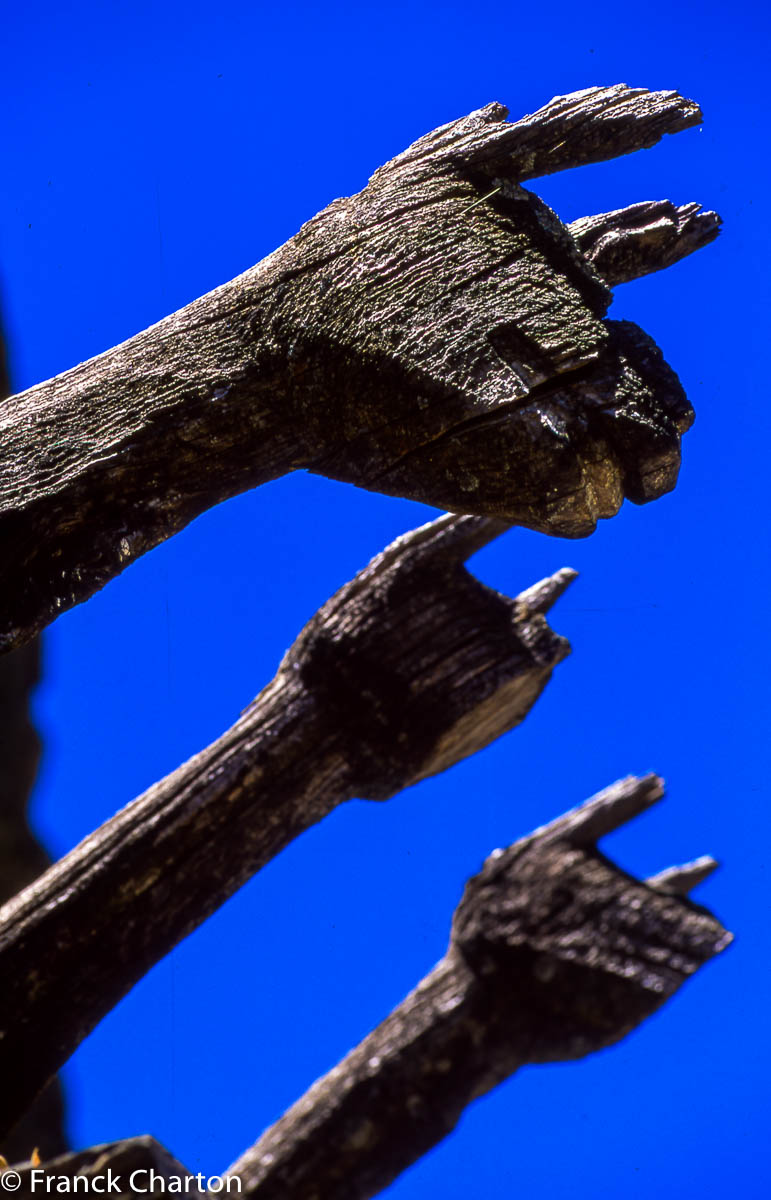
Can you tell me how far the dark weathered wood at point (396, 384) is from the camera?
1.27 metres

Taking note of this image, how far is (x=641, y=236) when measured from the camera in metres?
1.46

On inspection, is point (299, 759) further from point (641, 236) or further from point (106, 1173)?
point (641, 236)

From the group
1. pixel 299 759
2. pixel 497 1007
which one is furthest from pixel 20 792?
pixel 497 1007

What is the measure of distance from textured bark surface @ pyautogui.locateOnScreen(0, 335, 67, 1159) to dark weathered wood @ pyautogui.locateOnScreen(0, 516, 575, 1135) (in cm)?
189

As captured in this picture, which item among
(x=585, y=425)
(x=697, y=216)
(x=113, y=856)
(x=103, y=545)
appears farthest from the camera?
(x=113, y=856)

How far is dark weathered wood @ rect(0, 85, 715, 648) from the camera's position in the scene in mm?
1266

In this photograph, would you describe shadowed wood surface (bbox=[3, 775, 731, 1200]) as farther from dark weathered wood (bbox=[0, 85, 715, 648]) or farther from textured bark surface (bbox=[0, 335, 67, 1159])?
textured bark surface (bbox=[0, 335, 67, 1159])

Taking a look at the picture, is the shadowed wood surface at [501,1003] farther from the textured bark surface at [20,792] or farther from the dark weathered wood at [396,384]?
the textured bark surface at [20,792]

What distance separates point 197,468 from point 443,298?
44cm

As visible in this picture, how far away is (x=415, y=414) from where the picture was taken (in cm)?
130

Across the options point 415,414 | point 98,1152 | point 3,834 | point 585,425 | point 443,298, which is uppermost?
point 3,834

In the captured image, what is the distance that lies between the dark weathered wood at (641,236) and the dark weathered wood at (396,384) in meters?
0.03

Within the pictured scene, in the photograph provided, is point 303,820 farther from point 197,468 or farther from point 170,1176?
point 197,468

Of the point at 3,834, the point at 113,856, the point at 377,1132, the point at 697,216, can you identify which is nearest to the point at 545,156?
the point at 697,216
